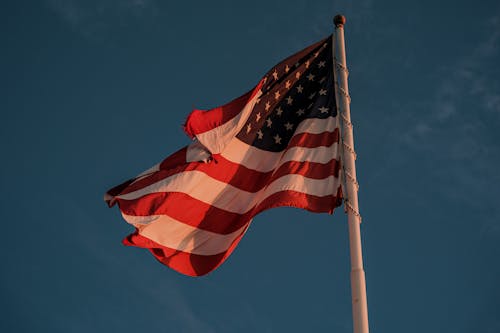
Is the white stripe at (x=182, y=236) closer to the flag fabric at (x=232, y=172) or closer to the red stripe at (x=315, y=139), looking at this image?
the flag fabric at (x=232, y=172)

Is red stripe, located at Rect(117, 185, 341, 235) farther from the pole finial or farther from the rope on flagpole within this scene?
the pole finial

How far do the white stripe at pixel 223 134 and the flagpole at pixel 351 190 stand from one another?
1.94 meters

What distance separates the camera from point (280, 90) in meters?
13.5

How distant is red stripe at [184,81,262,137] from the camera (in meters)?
12.6

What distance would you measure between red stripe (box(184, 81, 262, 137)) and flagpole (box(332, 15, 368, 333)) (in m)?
1.75

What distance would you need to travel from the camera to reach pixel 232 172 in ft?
42.6

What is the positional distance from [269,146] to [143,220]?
3011mm

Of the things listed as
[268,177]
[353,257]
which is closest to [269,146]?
[268,177]

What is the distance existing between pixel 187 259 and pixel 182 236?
0.46 m

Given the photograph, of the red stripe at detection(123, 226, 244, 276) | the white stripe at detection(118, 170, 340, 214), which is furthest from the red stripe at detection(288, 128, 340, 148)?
the red stripe at detection(123, 226, 244, 276)

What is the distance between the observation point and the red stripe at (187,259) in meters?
12.2

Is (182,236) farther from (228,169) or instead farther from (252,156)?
(252,156)

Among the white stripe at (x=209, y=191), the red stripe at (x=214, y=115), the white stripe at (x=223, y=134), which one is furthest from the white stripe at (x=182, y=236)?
the red stripe at (x=214, y=115)

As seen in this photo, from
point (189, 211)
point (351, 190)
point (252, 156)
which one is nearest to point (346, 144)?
point (351, 190)
